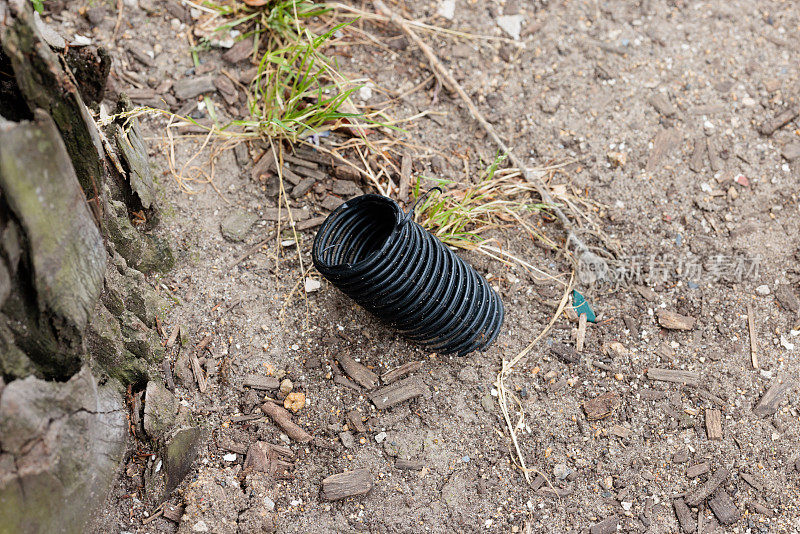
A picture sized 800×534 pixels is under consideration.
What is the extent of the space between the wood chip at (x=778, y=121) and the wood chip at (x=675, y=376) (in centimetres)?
152

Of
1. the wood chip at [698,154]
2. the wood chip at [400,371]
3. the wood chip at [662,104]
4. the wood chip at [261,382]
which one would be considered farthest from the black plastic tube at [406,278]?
the wood chip at [662,104]

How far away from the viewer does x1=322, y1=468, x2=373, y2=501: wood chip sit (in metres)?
2.25

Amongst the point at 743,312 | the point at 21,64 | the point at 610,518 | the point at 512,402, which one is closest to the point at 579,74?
the point at 743,312

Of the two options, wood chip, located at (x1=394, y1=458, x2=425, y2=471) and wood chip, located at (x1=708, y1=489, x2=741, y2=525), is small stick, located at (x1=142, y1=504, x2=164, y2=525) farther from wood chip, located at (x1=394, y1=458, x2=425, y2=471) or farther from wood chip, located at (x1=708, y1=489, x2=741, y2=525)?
wood chip, located at (x1=708, y1=489, x2=741, y2=525)

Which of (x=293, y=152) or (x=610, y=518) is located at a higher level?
(x=293, y=152)

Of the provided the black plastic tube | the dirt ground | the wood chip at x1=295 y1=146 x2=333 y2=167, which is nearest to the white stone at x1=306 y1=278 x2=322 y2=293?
the dirt ground

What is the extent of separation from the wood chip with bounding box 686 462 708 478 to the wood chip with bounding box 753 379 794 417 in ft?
1.22

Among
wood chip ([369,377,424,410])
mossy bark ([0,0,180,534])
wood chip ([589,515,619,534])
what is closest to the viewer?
mossy bark ([0,0,180,534])

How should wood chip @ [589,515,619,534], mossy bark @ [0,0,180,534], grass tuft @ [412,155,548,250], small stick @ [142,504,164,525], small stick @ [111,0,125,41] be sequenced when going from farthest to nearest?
small stick @ [111,0,125,41] < grass tuft @ [412,155,548,250] < wood chip @ [589,515,619,534] < small stick @ [142,504,164,525] < mossy bark @ [0,0,180,534]

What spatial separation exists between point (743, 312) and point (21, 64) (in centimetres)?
296

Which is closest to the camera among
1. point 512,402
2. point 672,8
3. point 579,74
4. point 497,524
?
point 497,524

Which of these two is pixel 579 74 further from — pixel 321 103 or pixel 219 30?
pixel 219 30

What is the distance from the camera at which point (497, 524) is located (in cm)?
232

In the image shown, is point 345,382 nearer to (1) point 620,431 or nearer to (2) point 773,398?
(1) point 620,431
